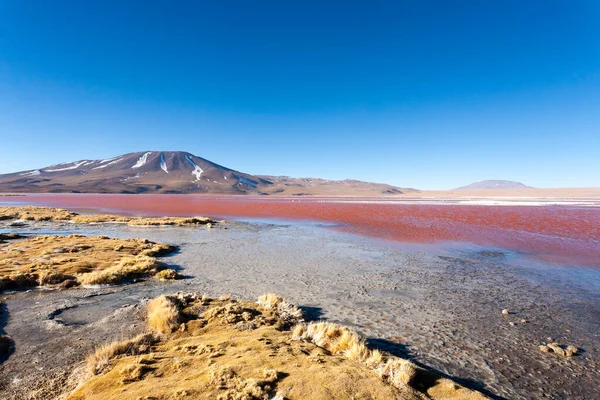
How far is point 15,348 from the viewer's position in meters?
6.72

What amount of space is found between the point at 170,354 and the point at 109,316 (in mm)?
3644

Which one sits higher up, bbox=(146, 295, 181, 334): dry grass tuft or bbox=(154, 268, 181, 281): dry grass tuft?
bbox=(146, 295, 181, 334): dry grass tuft

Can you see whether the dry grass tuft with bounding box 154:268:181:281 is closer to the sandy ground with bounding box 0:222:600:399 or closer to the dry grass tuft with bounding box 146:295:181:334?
the sandy ground with bounding box 0:222:600:399

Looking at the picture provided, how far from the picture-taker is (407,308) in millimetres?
9906

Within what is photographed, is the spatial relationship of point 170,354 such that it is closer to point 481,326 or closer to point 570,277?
point 481,326

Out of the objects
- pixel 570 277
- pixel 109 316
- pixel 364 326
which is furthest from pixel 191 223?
pixel 570 277

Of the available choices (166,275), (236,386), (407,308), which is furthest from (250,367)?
(166,275)

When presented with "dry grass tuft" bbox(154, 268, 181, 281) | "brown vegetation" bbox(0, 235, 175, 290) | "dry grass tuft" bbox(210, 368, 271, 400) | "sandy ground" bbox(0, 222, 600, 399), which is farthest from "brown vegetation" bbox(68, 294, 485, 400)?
"brown vegetation" bbox(0, 235, 175, 290)

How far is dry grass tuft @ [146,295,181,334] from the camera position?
778cm

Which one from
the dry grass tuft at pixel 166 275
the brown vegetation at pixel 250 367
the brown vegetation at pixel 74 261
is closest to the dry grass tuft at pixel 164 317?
the brown vegetation at pixel 250 367

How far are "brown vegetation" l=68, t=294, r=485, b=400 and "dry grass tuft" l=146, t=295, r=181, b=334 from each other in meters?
0.03

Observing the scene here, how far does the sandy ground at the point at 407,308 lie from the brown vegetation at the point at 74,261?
1.19 m

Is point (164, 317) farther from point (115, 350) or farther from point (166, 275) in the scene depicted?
point (166, 275)

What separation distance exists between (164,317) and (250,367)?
358 centimetres
